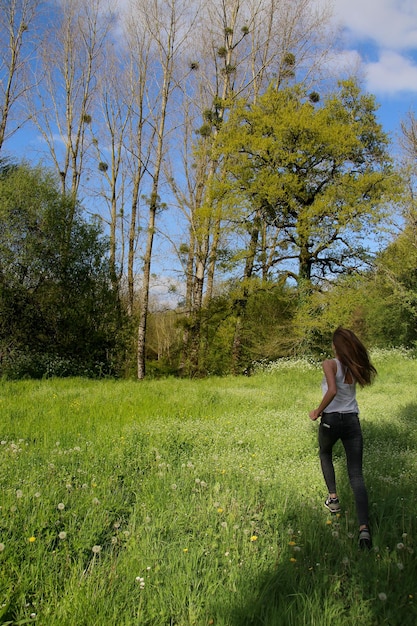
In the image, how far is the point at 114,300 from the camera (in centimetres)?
1836

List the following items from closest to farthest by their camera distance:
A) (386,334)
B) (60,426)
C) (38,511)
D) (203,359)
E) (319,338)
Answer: (38,511) < (60,426) < (319,338) < (203,359) < (386,334)

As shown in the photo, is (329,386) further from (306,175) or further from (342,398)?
(306,175)

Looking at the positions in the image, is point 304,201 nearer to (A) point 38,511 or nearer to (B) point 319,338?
(B) point 319,338

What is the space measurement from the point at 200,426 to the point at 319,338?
1370 centimetres

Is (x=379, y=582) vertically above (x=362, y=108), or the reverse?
(x=362, y=108)

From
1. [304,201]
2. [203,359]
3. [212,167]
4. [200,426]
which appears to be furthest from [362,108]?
[200,426]

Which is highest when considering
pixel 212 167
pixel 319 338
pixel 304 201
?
pixel 212 167

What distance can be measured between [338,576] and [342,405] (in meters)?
1.56

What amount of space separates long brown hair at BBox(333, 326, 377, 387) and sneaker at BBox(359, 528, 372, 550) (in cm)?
129

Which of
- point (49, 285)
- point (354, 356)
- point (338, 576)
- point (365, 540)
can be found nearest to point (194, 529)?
point (338, 576)

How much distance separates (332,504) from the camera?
3.93 metres

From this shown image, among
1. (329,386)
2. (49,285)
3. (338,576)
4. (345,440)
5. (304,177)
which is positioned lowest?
(338,576)

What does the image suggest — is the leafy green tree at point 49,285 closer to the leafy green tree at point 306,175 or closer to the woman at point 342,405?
the leafy green tree at point 306,175

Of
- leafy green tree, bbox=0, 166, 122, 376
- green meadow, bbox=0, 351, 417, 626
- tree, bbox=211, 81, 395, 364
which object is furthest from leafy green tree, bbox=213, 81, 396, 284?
green meadow, bbox=0, 351, 417, 626
